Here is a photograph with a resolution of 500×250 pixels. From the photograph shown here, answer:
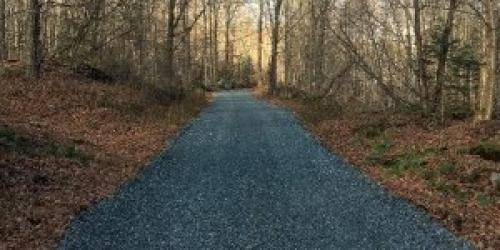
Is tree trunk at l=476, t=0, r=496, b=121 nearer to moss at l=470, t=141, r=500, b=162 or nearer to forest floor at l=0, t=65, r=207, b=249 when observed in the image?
moss at l=470, t=141, r=500, b=162

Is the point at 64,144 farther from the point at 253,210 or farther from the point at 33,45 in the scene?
the point at 33,45

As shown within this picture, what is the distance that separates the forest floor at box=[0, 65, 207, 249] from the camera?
31.3ft

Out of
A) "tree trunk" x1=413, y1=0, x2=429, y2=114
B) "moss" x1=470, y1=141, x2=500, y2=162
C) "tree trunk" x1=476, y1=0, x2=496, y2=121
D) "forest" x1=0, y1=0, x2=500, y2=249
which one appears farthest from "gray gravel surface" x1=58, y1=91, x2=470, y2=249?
"tree trunk" x1=413, y1=0, x2=429, y2=114

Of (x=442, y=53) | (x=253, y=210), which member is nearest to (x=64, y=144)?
(x=253, y=210)

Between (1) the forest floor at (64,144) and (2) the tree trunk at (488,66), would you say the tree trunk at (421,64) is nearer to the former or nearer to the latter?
(2) the tree trunk at (488,66)

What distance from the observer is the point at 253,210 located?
33.4 ft

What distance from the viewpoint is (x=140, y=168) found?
1418 centimetres

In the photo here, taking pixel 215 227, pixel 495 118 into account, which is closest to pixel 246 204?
pixel 215 227

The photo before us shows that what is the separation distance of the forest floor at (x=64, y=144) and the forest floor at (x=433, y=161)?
18.1 ft

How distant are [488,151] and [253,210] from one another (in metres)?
6.64

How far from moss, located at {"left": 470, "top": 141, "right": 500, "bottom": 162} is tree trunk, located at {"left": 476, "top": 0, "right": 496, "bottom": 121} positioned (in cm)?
386

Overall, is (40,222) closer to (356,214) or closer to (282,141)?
(356,214)

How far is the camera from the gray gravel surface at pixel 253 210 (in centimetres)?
832

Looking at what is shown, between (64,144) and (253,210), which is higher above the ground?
(64,144)
